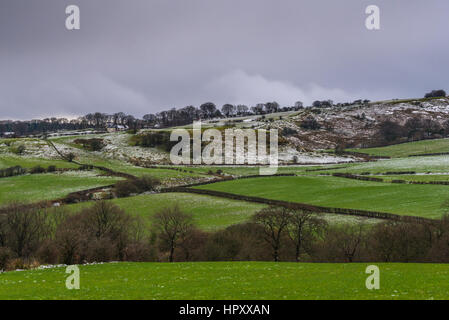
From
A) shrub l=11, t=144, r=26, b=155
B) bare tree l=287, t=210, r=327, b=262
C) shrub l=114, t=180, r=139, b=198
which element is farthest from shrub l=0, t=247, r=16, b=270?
shrub l=11, t=144, r=26, b=155

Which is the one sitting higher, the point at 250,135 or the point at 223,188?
the point at 250,135

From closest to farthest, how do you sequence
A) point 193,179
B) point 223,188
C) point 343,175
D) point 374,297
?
point 374,297 → point 223,188 → point 343,175 → point 193,179

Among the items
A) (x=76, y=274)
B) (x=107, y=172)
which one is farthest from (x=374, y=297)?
(x=107, y=172)

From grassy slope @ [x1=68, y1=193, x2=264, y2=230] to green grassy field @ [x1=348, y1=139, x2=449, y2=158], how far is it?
10469 centimetres

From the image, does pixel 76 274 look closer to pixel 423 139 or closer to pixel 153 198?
pixel 153 198

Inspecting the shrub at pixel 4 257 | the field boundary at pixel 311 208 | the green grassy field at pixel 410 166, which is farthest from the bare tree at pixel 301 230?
the green grassy field at pixel 410 166

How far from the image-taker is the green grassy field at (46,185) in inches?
3642

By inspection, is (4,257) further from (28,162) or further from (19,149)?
(19,149)

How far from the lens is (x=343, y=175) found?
106125mm

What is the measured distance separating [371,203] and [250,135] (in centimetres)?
11627

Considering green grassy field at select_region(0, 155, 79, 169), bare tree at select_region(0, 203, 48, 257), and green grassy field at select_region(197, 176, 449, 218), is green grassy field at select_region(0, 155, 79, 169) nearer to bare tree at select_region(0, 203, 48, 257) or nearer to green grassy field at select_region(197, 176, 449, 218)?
green grassy field at select_region(197, 176, 449, 218)

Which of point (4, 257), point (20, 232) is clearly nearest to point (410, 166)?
point (20, 232)

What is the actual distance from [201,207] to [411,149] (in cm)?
12639

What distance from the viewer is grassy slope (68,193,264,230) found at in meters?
69.9
